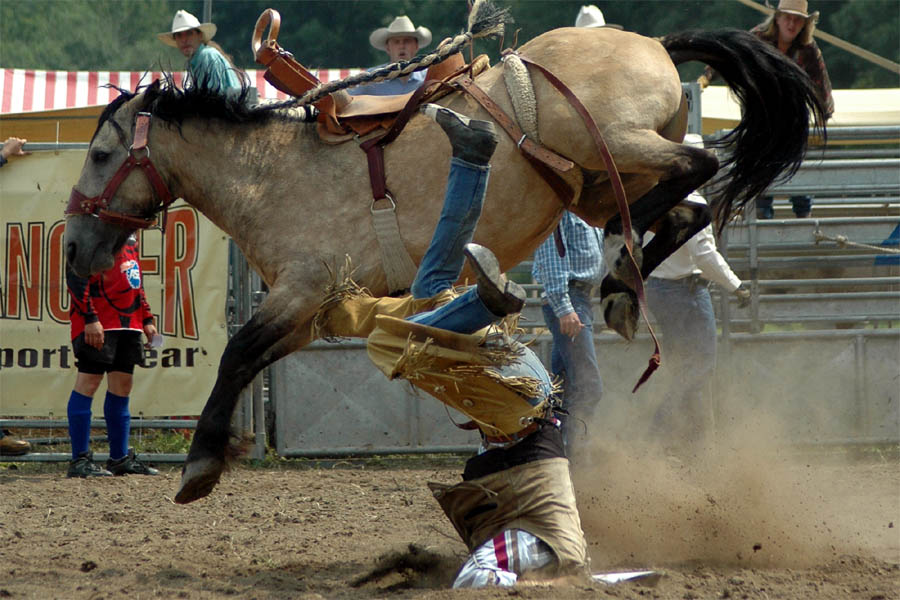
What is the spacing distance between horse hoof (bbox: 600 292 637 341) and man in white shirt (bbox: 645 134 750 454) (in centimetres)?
177

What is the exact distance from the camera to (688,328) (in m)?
6.04

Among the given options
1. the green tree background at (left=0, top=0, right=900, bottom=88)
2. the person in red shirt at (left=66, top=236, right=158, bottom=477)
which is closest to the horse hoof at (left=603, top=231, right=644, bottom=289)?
the person in red shirt at (left=66, top=236, right=158, bottom=477)

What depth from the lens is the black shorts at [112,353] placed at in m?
6.57

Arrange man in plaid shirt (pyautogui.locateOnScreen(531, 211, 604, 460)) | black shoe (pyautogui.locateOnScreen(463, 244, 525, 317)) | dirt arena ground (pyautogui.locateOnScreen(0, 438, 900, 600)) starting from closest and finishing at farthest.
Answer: black shoe (pyautogui.locateOnScreen(463, 244, 525, 317))
dirt arena ground (pyautogui.locateOnScreen(0, 438, 900, 600))
man in plaid shirt (pyautogui.locateOnScreen(531, 211, 604, 460))

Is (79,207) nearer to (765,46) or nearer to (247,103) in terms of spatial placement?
(247,103)

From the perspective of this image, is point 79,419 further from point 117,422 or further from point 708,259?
point 708,259

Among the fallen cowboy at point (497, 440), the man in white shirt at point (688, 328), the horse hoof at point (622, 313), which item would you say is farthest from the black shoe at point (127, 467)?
the horse hoof at point (622, 313)

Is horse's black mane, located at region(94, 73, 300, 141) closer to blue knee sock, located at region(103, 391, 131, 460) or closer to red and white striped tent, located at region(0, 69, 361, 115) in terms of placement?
blue knee sock, located at region(103, 391, 131, 460)

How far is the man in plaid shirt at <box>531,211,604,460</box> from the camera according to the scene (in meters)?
5.61

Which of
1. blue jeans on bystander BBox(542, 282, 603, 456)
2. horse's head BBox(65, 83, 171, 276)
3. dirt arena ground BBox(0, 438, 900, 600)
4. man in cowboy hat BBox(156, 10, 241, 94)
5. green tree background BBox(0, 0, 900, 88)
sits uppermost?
green tree background BBox(0, 0, 900, 88)

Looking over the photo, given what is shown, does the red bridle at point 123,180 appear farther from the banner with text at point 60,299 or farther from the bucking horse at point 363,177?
the banner with text at point 60,299

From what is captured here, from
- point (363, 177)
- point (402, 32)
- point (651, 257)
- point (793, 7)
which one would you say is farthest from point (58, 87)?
point (651, 257)

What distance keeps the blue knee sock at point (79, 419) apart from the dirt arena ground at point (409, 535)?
270 millimetres

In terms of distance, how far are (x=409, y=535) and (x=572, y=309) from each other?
148 cm
